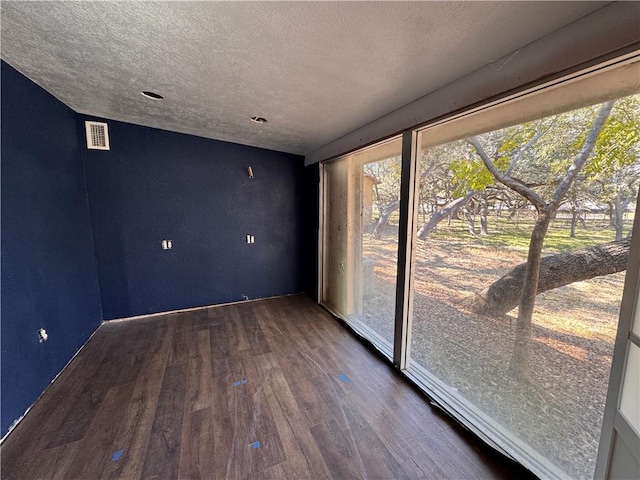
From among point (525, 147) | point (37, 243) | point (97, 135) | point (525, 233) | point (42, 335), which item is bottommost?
point (42, 335)

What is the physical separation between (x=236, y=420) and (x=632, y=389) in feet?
6.83

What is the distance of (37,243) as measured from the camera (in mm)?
1847

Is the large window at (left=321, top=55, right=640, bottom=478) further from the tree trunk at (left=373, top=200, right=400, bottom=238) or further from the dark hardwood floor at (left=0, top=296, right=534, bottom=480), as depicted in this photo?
the dark hardwood floor at (left=0, top=296, right=534, bottom=480)

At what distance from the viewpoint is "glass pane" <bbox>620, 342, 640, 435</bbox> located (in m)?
0.92

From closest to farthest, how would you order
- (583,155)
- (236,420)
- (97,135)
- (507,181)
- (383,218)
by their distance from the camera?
(583,155), (507,181), (236,420), (383,218), (97,135)

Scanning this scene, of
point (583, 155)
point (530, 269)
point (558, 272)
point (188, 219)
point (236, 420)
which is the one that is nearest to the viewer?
point (583, 155)

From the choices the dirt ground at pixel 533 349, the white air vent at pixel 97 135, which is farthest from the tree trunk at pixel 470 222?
the white air vent at pixel 97 135

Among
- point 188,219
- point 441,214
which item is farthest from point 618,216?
point 188,219

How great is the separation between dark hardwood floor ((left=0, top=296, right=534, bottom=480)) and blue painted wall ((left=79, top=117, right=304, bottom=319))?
85cm

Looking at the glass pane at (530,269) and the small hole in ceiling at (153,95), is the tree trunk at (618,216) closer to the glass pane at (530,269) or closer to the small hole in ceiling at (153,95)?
the glass pane at (530,269)

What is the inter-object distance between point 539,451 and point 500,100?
2.09 m

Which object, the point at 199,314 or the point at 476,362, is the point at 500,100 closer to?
the point at 476,362

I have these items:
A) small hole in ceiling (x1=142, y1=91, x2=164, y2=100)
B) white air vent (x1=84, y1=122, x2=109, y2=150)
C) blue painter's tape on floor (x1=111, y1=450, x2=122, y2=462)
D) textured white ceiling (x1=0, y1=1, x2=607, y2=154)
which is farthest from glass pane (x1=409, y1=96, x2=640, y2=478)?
white air vent (x1=84, y1=122, x2=109, y2=150)

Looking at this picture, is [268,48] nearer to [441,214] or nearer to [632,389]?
[441,214]
